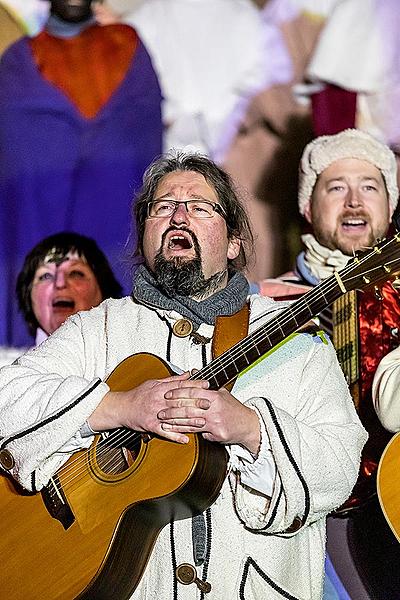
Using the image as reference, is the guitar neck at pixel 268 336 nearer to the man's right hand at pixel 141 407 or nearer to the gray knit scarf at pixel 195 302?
the man's right hand at pixel 141 407

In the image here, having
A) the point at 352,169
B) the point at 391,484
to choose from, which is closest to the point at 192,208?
the point at 391,484

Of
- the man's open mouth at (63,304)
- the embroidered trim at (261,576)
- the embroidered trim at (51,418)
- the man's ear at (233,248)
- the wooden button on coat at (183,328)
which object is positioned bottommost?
the embroidered trim at (261,576)

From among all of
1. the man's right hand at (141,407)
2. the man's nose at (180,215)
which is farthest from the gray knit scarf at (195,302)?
the man's right hand at (141,407)

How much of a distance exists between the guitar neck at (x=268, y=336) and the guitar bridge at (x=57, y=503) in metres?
0.41

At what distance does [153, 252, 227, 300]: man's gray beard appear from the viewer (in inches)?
114

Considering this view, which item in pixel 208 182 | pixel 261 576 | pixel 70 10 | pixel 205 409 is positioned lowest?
pixel 261 576

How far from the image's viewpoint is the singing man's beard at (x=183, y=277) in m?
2.89

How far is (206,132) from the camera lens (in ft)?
16.4

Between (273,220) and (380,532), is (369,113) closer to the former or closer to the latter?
(273,220)

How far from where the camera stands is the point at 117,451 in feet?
9.00

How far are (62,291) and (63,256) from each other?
0.15 m

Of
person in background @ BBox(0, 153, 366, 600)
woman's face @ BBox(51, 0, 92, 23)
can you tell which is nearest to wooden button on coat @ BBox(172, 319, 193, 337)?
person in background @ BBox(0, 153, 366, 600)

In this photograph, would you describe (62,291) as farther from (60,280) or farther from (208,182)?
(208,182)

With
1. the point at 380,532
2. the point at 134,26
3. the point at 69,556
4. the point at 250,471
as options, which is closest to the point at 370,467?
A: the point at 380,532
